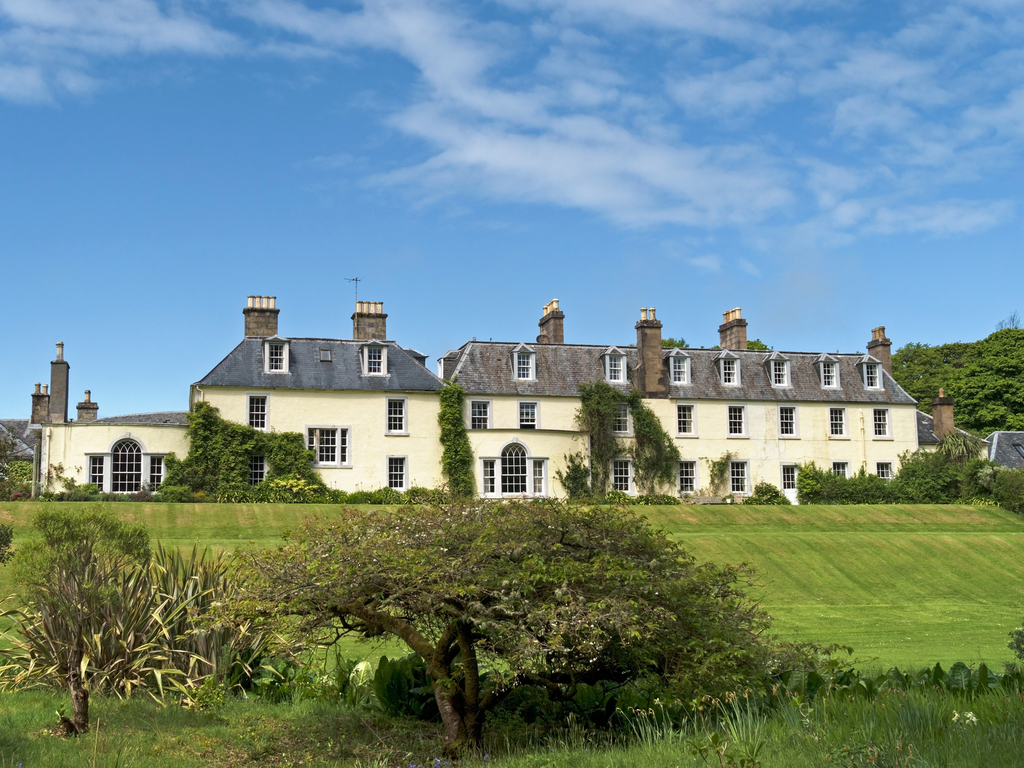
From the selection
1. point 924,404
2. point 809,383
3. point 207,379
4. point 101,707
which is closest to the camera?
point 101,707

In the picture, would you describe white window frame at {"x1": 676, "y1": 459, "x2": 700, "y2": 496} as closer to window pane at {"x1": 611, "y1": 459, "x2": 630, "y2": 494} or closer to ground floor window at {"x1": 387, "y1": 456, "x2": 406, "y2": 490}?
window pane at {"x1": 611, "y1": 459, "x2": 630, "y2": 494}

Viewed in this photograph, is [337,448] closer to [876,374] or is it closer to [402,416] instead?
[402,416]

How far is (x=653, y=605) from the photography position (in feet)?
24.6

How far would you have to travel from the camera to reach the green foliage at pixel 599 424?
39125mm

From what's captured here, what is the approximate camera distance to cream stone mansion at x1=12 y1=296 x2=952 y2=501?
118 feet

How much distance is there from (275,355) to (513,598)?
32042mm

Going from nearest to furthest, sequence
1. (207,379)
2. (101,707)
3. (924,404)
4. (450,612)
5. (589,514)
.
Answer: (450,612), (589,514), (101,707), (207,379), (924,404)

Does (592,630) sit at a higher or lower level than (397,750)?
higher

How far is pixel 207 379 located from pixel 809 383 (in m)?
26.7

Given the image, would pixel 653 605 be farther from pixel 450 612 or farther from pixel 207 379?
pixel 207 379

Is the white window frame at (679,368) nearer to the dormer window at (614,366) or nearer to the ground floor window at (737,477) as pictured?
the dormer window at (614,366)

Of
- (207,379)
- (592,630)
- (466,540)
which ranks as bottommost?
(592,630)

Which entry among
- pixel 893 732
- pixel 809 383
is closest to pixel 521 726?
pixel 893 732

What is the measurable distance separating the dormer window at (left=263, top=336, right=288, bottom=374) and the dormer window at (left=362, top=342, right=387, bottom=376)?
316 centimetres
